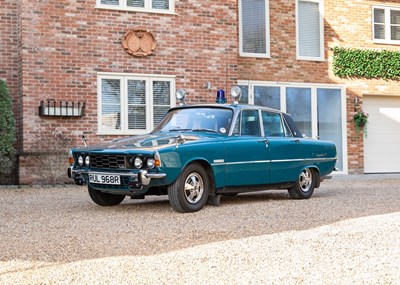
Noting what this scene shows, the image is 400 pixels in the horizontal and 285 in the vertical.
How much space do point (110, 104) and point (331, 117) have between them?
6.86m

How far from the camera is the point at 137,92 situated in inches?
639

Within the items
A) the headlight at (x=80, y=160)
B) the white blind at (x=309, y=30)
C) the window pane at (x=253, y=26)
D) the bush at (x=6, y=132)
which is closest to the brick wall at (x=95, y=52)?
the bush at (x=6, y=132)

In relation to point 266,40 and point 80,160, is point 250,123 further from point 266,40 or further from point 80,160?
point 266,40

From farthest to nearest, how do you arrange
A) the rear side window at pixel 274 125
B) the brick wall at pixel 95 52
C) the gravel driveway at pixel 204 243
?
the brick wall at pixel 95 52 → the rear side window at pixel 274 125 → the gravel driveway at pixel 204 243

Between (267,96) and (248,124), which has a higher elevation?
(267,96)

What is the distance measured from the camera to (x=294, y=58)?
1919 centimetres

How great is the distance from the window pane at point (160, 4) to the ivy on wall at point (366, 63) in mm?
5474

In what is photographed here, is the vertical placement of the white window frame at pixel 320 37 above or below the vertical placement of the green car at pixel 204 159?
above

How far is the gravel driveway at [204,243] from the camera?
5016 millimetres

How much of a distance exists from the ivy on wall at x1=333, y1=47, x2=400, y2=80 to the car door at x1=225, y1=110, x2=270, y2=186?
377 inches

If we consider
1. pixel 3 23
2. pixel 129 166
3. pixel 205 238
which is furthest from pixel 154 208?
pixel 3 23

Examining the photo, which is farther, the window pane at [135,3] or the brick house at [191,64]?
the window pane at [135,3]

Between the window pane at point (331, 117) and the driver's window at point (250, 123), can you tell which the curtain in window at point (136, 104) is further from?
the driver's window at point (250, 123)

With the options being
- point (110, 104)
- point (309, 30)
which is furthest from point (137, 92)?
point (309, 30)
